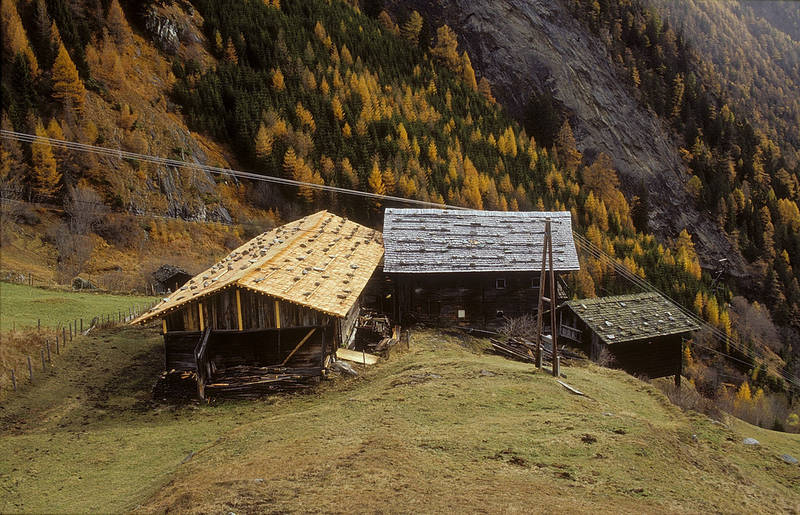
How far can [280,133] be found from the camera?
7619cm

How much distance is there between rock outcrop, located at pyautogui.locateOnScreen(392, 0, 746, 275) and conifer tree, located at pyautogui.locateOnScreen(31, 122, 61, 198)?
3872 inches

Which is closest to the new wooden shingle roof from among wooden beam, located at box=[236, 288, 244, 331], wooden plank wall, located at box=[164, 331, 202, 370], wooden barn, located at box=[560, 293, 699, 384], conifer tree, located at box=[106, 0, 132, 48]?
wooden beam, located at box=[236, 288, 244, 331]

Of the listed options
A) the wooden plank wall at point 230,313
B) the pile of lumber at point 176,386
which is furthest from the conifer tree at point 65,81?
the pile of lumber at point 176,386

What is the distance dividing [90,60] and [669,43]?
547ft

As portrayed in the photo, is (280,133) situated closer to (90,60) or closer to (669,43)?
(90,60)

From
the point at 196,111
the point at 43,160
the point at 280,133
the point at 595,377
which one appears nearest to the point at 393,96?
the point at 280,133

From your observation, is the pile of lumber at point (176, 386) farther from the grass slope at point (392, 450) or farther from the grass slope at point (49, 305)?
the grass slope at point (49, 305)

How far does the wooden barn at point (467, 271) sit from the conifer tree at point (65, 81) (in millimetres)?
40773

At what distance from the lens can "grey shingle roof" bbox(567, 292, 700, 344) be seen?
106 ft

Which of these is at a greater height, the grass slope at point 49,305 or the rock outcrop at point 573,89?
the rock outcrop at point 573,89

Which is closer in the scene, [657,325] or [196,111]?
[657,325]

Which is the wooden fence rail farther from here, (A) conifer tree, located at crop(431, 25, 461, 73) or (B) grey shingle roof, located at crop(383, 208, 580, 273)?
(A) conifer tree, located at crop(431, 25, 461, 73)

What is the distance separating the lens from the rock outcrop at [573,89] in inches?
4542

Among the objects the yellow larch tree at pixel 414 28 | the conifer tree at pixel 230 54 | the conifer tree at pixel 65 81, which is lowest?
the conifer tree at pixel 65 81
